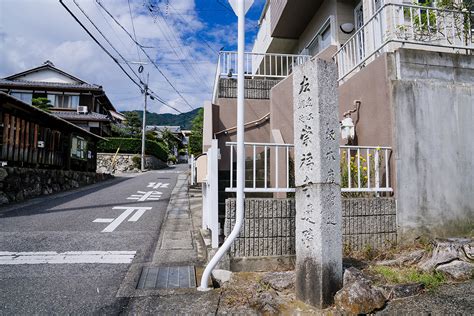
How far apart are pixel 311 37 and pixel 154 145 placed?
24.2 metres

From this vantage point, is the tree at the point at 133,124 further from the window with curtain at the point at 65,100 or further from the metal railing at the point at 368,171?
the metal railing at the point at 368,171

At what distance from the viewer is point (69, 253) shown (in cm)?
479

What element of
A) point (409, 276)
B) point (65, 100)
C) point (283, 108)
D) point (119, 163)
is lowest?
point (409, 276)

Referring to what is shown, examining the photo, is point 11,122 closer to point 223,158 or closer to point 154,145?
point 223,158

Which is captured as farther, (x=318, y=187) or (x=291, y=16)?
(x=291, y=16)

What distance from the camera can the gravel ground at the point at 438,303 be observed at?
2.89 meters

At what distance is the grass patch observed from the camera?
346 cm

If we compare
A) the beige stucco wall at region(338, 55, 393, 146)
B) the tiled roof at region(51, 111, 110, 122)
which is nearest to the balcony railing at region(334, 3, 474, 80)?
the beige stucco wall at region(338, 55, 393, 146)

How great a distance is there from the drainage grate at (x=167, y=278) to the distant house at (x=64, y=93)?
29298 millimetres

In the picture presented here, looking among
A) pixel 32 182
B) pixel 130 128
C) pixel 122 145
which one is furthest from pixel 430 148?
pixel 130 128

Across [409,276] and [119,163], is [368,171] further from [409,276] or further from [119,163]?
[119,163]

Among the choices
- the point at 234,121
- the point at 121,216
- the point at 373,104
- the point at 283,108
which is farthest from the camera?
the point at 234,121

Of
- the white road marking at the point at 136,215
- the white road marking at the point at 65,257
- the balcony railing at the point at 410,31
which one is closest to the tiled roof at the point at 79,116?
the white road marking at the point at 136,215

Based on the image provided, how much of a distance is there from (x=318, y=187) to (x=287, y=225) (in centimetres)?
126
